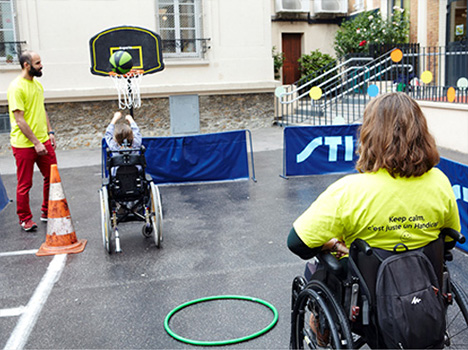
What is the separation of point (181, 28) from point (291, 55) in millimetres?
7108

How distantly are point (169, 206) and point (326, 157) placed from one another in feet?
10.4

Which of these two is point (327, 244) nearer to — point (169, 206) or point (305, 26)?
point (169, 206)

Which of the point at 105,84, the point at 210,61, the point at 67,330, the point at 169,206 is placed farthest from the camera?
the point at 210,61

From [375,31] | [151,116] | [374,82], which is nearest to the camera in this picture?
[151,116]

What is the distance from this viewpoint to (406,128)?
95.2 inches

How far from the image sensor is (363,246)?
239 cm

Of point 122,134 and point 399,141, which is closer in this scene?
point 399,141

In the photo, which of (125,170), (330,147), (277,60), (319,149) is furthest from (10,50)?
(125,170)

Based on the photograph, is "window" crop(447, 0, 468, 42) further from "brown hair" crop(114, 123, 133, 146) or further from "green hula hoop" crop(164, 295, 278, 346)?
"green hula hoop" crop(164, 295, 278, 346)

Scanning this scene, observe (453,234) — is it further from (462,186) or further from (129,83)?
(129,83)

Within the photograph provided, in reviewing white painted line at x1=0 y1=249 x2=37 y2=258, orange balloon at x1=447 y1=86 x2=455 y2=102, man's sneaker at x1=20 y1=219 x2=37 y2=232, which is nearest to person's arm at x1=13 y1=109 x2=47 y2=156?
man's sneaker at x1=20 y1=219 x2=37 y2=232

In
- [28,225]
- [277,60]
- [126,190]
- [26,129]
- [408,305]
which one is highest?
[277,60]

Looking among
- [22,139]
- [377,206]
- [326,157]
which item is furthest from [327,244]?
[326,157]

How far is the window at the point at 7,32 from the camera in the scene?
520 inches
